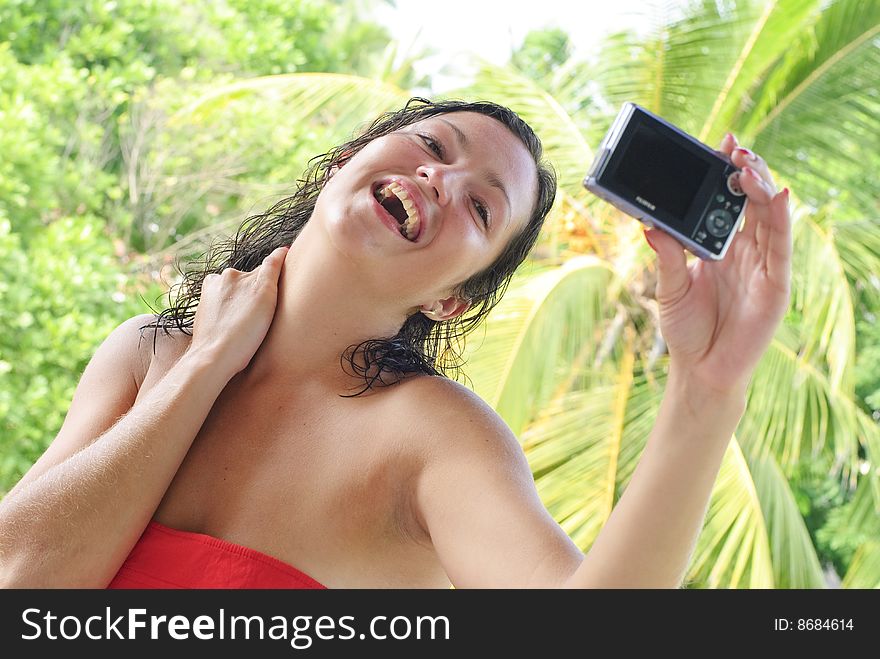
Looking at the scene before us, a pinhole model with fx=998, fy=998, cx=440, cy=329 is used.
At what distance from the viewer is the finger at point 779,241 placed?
0.93 m

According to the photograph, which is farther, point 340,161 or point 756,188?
point 340,161

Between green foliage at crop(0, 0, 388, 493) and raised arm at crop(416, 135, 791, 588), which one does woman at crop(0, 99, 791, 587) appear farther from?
green foliage at crop(0, 0, 388, 493)

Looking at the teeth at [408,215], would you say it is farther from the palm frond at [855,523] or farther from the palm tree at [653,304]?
the palm frond at [855,523]

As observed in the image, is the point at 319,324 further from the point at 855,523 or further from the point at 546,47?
the point at 546,47

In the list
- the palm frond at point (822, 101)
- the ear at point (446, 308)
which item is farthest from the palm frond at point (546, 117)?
the ear at point (446, 308)

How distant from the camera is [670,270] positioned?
3.16 ft

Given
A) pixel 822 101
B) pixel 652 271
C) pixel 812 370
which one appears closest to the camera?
pixel 652 271

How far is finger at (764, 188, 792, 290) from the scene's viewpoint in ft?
3.06

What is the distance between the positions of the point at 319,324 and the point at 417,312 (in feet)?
0.60

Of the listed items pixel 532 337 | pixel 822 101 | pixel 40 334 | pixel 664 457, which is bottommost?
pixel 40 334

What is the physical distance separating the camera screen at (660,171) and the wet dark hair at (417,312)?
0.32m

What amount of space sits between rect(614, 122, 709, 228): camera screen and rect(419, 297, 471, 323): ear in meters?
0.38

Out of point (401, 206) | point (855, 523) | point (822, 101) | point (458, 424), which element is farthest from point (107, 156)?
point (458, 424)

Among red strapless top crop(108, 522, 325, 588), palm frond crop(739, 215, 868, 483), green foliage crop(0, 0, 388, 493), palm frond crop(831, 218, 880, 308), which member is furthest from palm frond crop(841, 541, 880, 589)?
red strapless top crop(108, 522, 325, 588)
